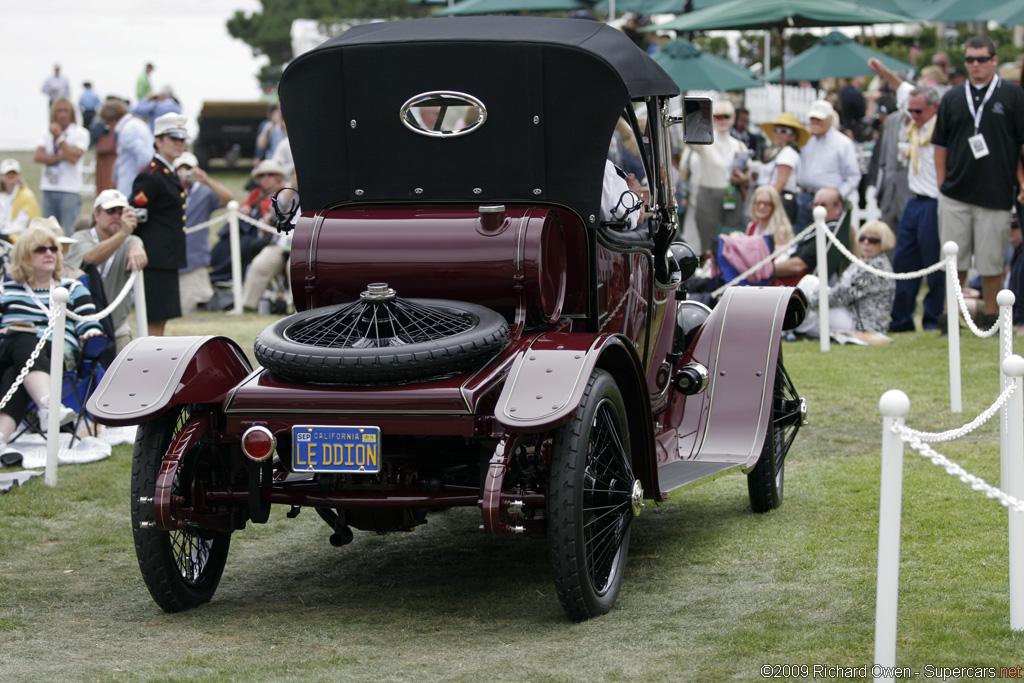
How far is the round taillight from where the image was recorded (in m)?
4.85

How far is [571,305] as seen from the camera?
565cm

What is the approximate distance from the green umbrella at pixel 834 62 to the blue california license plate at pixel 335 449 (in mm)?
14573

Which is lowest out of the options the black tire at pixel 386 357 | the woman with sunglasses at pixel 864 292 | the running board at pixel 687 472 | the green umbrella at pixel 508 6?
the woman with sunglasses at pixel 864 292

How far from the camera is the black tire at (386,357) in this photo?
15.6ft

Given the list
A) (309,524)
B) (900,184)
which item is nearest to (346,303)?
(309,524)

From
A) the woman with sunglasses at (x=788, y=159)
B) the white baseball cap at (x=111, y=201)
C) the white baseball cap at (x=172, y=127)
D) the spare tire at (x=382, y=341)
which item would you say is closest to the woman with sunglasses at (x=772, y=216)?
the woman with sunglasses at (x=788, y=159)

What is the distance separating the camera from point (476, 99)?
5.62 metres

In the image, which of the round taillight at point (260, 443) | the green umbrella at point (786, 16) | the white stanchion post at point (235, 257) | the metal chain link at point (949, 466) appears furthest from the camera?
the green umbrella at point (786, 16)

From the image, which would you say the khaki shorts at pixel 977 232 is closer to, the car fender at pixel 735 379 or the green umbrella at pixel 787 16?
the green umbrella at pixel 787 16

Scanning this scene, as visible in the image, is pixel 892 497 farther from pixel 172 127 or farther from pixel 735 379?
pixel 172 127

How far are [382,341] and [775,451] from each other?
8.64ft

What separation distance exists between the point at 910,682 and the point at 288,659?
6.69 ft

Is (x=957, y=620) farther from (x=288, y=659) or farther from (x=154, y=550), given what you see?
(x=154, y=550)

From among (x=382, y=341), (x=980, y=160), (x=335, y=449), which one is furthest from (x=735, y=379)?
(x=980, y=160)
